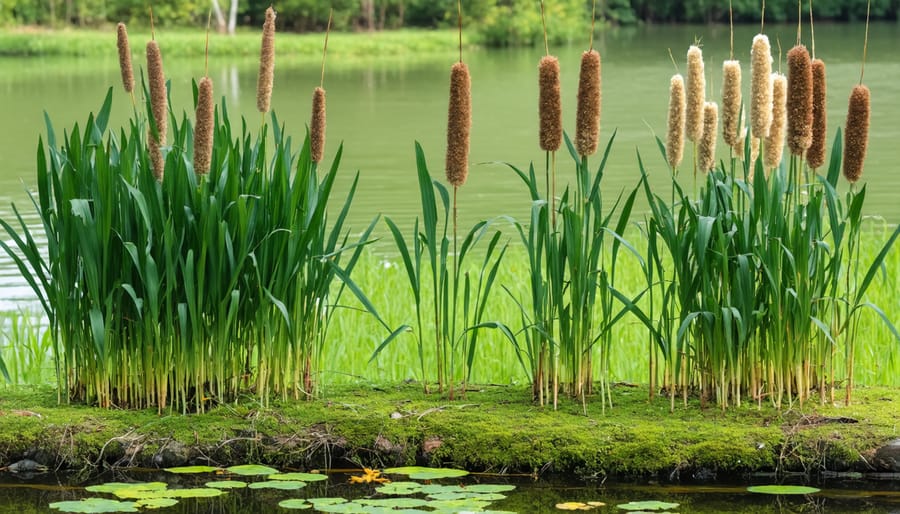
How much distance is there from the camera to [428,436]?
14.8 ft

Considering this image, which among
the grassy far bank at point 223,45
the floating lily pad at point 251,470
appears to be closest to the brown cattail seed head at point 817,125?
the floating lily pad at point 251,470

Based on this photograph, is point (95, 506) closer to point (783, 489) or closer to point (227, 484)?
point (227, 484)

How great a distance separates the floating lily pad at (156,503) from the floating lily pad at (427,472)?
0.76m

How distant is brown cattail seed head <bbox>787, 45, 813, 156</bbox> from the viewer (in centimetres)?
448

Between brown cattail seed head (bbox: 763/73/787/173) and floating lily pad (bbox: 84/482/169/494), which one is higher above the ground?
brown cattail seed head (bbox: 763/73/787/173)

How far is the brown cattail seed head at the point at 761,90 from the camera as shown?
4418mm

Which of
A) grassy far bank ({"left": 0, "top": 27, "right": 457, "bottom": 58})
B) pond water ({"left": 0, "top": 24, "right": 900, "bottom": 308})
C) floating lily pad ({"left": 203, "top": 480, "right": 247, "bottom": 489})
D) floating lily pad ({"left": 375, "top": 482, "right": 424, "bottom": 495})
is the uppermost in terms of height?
grassy far bank ({"left": 0, "top": 27, "right": 457, "bottom": 58})

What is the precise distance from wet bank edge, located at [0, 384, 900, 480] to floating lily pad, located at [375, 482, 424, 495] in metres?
0.31

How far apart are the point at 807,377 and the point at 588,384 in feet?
2.68

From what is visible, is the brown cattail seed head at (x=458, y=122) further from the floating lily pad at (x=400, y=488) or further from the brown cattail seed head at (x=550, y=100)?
the floating lily pad at (x=400, y=488)

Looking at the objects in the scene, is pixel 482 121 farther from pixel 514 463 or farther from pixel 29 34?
pixel 29 34

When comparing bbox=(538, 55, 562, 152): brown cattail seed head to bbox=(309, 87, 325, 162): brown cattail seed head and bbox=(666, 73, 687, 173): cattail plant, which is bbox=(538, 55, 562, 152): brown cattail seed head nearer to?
bbox=(666, 73, 687, 173): cattail plant

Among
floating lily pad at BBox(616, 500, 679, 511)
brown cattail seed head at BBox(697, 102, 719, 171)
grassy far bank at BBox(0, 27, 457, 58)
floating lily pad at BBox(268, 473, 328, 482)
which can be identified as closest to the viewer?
floating lily pad at BBox(616, 500, 679, 511)

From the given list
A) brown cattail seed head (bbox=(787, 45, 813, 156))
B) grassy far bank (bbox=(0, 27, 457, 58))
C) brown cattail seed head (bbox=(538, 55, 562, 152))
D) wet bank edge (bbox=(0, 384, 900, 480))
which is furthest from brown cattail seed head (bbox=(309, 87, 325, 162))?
grassy far bank (bbox=(0, 27, 457, 58))
